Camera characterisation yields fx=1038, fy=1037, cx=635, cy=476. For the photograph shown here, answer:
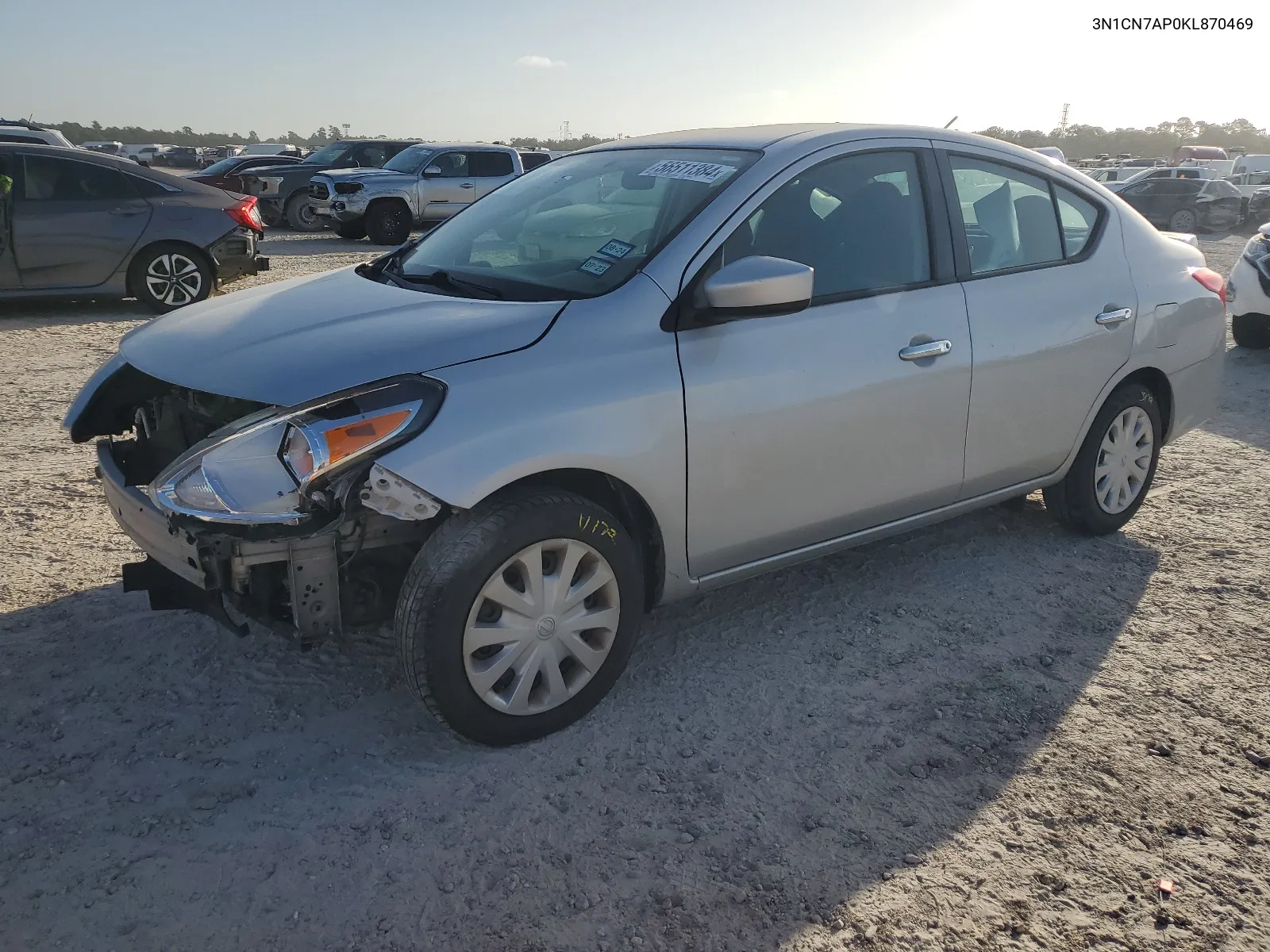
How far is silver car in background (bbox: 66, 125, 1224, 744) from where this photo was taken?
279cm

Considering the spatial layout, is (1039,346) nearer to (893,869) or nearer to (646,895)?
(893,869)

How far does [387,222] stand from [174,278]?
7250 mm

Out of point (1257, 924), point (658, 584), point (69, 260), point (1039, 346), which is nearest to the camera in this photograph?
point (1257, 924)

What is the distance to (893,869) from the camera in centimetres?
260

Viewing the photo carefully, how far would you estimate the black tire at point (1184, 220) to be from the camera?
2342 centimetres

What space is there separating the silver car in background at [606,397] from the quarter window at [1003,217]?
0.01 meters

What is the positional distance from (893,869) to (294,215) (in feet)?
59.7

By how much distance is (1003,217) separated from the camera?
13.6 ft

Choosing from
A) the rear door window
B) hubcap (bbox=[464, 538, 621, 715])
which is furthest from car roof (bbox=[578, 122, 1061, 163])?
the rear door window

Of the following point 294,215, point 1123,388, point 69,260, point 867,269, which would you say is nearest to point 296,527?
point 867,269

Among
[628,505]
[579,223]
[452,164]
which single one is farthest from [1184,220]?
[628,505]

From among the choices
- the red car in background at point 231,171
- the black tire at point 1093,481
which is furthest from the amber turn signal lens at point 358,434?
the red car in background at point 231,171

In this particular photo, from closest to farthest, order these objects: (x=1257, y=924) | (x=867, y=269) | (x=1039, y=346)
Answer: (x=1257, y=924), (x=867, y=269), (x=1039, y=346)

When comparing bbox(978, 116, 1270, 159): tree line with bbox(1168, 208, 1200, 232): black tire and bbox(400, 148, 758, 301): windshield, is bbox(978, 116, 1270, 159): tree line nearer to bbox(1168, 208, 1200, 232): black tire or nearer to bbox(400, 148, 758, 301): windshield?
bbox(1168, 208, 1200, 232): black tire
